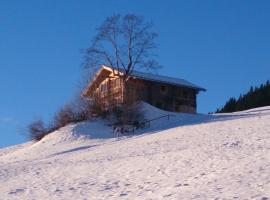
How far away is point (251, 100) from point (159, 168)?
183ft

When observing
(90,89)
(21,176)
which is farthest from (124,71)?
(21,176)

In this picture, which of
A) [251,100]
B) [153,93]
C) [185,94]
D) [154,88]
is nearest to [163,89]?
[154,88]

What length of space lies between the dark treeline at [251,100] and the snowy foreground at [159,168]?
37871 millimetres

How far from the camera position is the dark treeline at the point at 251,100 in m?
76.6

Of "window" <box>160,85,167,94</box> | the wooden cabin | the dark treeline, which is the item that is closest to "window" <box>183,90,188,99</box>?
the wooden cabin

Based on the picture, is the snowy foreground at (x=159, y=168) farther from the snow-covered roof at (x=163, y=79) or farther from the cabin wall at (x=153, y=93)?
the snow-covered roof at (x=163, y=79)

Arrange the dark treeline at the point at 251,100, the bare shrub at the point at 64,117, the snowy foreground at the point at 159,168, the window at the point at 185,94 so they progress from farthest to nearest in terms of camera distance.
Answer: the dark treeline at the point at 251,100 → the window at the point at 185,94 → the bare shrub at the point at 64,117 → the snowy foreground at the point at 159,168

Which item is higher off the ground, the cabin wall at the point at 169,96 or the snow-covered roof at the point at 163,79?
the snow-covered roof at the point at 163,79

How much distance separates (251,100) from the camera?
78.2 metres

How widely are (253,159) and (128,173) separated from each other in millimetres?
4648

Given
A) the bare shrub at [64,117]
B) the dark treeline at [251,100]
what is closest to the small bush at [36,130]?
the bare shrub at [64,117]

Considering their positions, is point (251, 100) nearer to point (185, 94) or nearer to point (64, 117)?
point (185, 94)

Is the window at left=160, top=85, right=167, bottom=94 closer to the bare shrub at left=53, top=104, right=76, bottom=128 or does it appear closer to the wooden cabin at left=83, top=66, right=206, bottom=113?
the wooden cabin at left=83, top=66, right=206, bottom=113

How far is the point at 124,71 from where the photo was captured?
57625 millimetres
